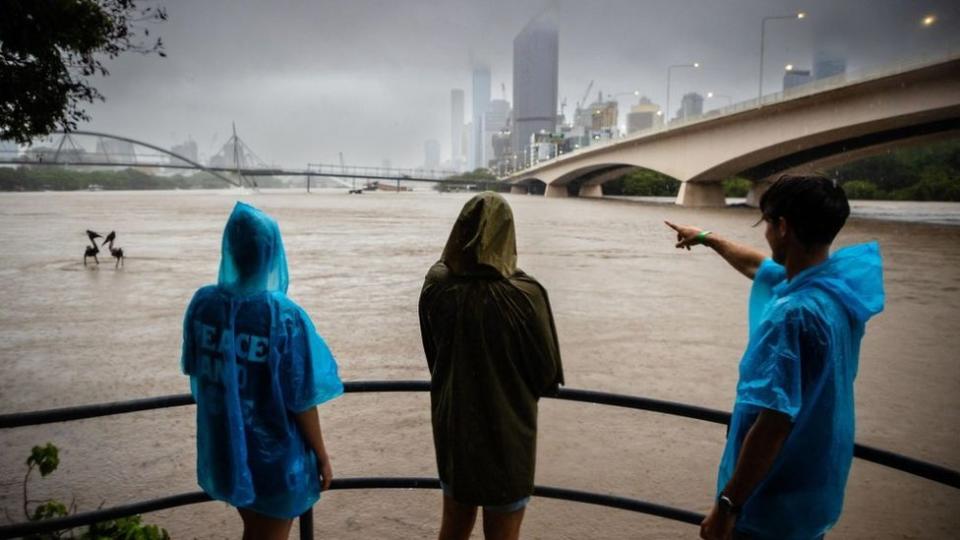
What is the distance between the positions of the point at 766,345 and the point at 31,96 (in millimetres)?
8141

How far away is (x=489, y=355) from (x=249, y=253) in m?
0.90

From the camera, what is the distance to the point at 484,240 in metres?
2.07

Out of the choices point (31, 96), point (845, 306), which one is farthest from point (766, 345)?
point (31, 96)

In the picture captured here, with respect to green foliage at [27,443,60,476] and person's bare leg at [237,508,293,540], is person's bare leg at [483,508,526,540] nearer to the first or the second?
person's bare leg at [237,508,293,540]

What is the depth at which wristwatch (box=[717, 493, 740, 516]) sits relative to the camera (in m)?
1.78

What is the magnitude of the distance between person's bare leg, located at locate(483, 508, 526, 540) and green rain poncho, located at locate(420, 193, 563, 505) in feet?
0.26

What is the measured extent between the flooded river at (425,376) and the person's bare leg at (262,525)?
1.65 metres

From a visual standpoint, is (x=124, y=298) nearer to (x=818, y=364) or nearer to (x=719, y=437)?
(x=719, y=437)

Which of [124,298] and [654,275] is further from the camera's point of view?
[654,275]

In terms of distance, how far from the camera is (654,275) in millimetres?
13234

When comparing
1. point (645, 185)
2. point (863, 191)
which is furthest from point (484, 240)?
point (863, 191)

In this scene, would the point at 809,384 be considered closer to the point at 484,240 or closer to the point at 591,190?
the point at 484,240

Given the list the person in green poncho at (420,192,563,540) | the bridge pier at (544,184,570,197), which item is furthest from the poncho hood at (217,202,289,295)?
the bridge pier at (544,184,570,197)

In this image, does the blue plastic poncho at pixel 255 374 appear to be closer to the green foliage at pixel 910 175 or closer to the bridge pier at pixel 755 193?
the bridge pier at pixel 755 193
